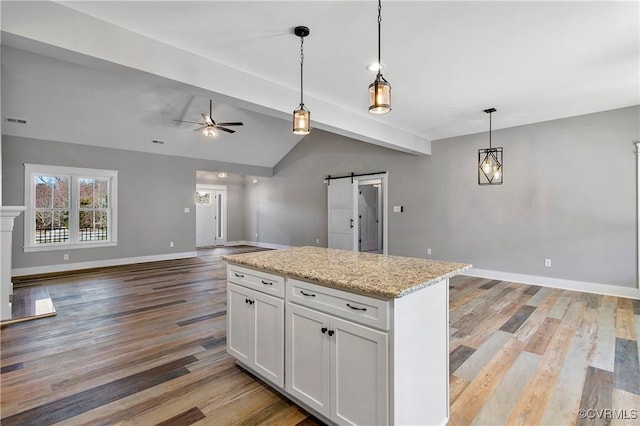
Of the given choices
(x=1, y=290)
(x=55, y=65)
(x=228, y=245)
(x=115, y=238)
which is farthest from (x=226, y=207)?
(x=1, y=290)

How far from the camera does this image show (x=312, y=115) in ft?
13.4

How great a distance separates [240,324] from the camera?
7.79ft

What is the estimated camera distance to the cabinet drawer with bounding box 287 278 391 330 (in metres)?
1.50

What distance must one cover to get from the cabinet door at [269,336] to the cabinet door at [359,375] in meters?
Answer: 0.46

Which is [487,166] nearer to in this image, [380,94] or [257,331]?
[380,94]

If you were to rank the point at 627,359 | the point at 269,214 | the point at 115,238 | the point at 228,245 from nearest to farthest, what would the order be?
the point at 627,359 → the point at 115,238 → the point at 269,214 → the point at 228,245

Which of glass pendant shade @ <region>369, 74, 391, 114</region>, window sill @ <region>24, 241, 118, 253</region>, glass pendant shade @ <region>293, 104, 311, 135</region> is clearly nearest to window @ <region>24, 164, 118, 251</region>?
window sill @ <region>24, 241, 118, 253</region>

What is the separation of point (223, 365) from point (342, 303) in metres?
1.45

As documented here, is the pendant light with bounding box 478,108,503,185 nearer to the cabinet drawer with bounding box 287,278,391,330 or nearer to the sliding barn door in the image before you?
the sliding barn door

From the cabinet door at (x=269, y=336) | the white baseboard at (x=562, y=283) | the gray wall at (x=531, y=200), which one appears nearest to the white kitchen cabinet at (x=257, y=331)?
the cabinet door at (x=269, y=336)

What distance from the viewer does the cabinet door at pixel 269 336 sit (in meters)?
2.03

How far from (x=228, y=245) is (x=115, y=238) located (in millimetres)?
4265

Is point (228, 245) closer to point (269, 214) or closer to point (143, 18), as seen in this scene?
point (269, 214)

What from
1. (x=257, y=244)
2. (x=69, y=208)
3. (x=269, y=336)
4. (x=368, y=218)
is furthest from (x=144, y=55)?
(x=257, y=244)
